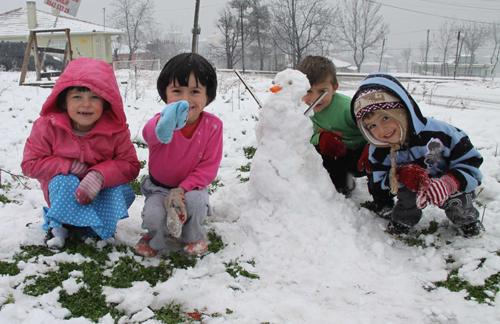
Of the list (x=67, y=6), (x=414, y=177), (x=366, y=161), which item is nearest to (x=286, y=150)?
(x=366, y=161)

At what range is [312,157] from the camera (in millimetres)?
2607

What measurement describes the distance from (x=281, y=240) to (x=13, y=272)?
154 centimetres

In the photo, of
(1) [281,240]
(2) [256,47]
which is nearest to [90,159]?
(1) [281,240]

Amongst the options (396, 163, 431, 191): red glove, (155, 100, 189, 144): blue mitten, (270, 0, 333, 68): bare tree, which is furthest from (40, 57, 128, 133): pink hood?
(270, 0, 333, 68): bare tree

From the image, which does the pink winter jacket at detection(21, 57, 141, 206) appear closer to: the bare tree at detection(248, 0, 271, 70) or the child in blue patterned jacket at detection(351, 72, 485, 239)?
the child in blue patterned jacket at detection(351, 72, 485, 239)

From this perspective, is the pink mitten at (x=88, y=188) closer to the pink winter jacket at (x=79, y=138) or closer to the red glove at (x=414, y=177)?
the pink winter jacket at (x=79, y=138)

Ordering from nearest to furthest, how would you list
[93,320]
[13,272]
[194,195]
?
[93,320], [13,272], [194,195]

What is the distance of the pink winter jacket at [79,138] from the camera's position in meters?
2.08

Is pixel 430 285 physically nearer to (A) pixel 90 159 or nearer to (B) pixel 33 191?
(A) pixel 90 159

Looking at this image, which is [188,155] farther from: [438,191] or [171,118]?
[438,191]

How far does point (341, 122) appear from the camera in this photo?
10.2 feet

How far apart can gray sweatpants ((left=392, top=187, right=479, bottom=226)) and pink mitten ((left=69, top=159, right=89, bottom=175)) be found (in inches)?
86.6

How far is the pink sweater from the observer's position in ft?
7.31

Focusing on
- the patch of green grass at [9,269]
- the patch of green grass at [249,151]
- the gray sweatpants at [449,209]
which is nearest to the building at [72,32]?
the patch of green grass at [249,151]
